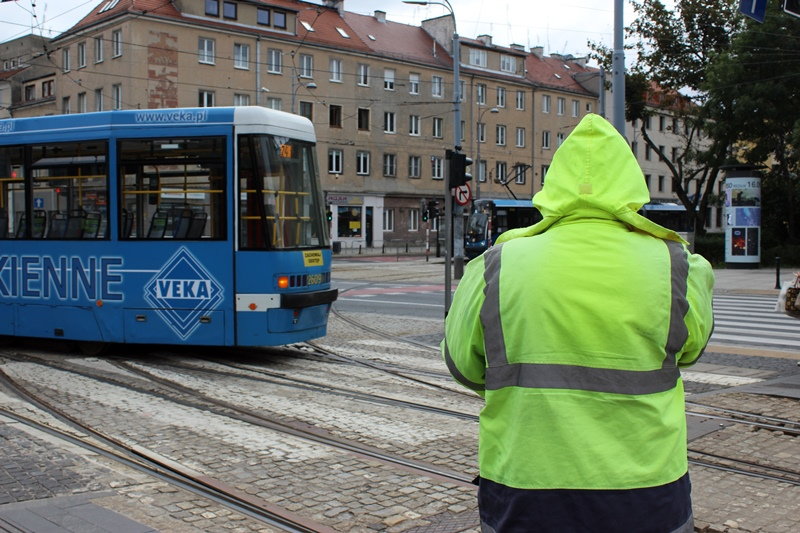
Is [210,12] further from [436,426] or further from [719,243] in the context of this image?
[436,426]

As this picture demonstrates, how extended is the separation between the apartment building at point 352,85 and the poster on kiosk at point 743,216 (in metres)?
13.5

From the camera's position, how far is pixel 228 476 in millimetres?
5777

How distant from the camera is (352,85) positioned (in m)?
56.4

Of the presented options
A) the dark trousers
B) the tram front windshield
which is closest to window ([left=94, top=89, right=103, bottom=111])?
the tram front windshield

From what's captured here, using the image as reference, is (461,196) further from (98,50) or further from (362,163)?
(362,163)

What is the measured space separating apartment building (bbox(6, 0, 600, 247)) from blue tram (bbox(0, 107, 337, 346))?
105ft

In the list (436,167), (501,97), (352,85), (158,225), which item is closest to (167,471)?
(158,225)

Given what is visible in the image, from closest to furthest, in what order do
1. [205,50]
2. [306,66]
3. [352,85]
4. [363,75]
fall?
[205,50] → [306,66] → [352,85] → [363,75]

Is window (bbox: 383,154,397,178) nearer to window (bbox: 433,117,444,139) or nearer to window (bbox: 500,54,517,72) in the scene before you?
window (bbox: 433,117,444,139)

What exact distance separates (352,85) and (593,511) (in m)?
55.7

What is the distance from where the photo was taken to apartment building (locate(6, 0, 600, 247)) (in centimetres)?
4709

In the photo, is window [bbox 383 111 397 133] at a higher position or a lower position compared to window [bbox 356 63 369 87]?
lower

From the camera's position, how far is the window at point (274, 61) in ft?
169

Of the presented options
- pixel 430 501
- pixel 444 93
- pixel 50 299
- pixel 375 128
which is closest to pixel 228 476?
pixel 430 501
